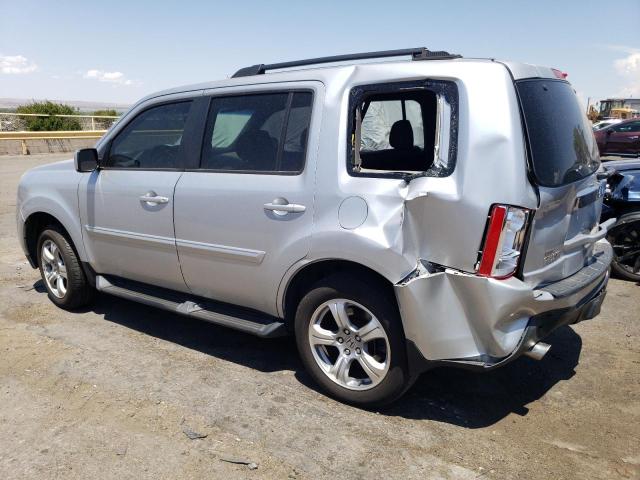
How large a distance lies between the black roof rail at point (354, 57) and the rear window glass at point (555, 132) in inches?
19.3

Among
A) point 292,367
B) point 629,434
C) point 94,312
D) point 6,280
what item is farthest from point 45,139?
point 629,434

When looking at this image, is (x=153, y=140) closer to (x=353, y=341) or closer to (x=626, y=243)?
(x=353, y=341)

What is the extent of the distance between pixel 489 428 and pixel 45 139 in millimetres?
22896

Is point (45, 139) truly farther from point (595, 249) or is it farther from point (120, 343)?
point (595, 249)

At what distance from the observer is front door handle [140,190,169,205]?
3.96 m

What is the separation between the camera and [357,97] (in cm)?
320

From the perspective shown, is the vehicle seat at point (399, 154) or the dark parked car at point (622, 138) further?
the dark parked car at point (622, 138)

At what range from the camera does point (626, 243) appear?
5.72 m

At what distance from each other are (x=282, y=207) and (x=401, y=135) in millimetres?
1371

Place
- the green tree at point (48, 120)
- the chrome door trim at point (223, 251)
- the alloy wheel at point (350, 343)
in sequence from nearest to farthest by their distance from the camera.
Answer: the alloy wheel at point (350, 343) < the chrome door trim at point (223, 251) < the green tree at point (48, 120)

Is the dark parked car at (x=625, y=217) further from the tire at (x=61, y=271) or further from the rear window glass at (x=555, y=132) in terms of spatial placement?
the tire at (x=61, y=271)

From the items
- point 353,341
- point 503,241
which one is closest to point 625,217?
point 503,241

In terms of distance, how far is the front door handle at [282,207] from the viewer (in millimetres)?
3283

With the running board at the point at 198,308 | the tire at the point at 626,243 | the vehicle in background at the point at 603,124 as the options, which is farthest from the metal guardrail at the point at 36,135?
the tire at the point at 626,243
